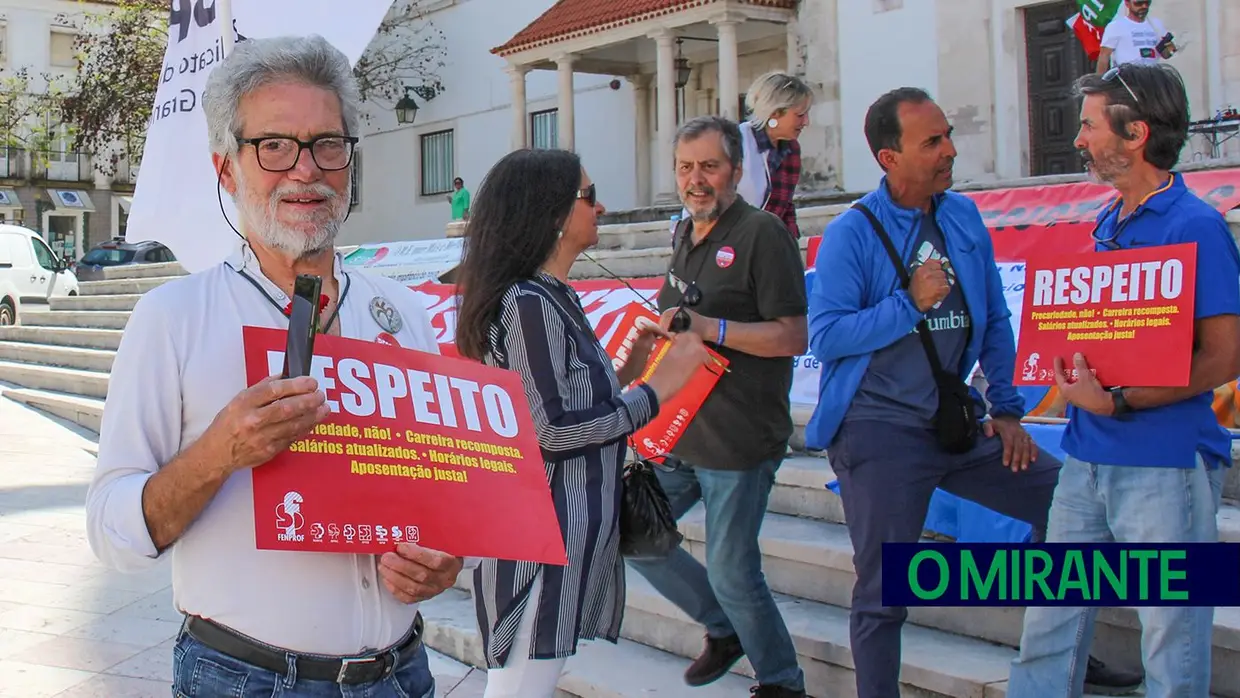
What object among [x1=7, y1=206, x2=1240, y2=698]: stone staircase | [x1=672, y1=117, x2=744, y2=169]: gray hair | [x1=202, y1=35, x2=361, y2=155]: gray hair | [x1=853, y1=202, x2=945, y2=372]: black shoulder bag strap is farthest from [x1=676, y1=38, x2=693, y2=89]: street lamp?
[x1=202, y1=35, x2=361, y2=155]: gray hair

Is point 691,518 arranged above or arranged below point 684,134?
below

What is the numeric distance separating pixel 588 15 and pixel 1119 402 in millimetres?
18925

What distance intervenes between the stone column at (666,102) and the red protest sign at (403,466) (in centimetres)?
1737

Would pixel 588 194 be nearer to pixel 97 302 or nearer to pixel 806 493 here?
pixel 806 493

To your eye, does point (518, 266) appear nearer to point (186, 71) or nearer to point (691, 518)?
point (186, 71)

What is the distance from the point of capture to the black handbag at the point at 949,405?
353 cm

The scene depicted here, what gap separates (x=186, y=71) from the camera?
4.94 meters

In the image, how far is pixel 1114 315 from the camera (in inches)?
125

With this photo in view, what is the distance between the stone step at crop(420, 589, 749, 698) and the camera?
15.1 ft

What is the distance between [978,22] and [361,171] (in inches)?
681

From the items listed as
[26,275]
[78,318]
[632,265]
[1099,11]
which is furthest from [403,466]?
[26,275]

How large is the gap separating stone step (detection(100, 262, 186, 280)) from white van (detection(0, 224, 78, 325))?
75 centimetres

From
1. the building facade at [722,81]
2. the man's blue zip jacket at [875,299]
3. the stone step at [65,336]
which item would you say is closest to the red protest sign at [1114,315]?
the man's blue zip jacket at [875,299]

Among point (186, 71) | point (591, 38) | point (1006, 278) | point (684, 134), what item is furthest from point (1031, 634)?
point (591, 38)
